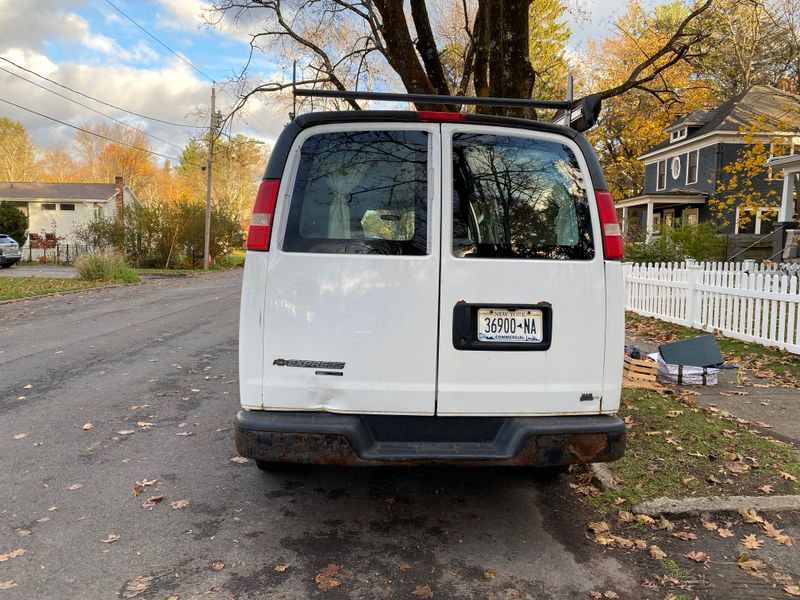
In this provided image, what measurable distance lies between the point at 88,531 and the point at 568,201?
3250 millimetres

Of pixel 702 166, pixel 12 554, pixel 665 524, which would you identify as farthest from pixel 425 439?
pixel 702 166

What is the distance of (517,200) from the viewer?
3.20 meters

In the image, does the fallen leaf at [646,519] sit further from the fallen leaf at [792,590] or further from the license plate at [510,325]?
the license plate at [510,325]

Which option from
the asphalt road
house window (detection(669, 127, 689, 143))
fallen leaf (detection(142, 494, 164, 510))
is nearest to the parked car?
the asphalt road

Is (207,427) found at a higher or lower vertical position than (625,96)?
lower

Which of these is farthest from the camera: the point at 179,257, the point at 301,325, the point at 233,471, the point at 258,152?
the point at 258,152

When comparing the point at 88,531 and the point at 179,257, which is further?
the point at 179,257

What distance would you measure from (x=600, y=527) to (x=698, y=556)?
521 millimetres

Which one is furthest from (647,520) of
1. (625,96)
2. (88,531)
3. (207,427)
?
(625,96)

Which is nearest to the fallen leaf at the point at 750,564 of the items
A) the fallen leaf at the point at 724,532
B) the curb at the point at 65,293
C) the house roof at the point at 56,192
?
the fallen leaf at the point at 724,532

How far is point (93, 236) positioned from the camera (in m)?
28.3

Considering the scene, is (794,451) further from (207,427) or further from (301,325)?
(207,427)

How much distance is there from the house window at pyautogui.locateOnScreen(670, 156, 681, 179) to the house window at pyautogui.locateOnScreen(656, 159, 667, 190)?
76cm

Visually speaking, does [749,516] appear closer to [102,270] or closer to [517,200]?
[517,200]
